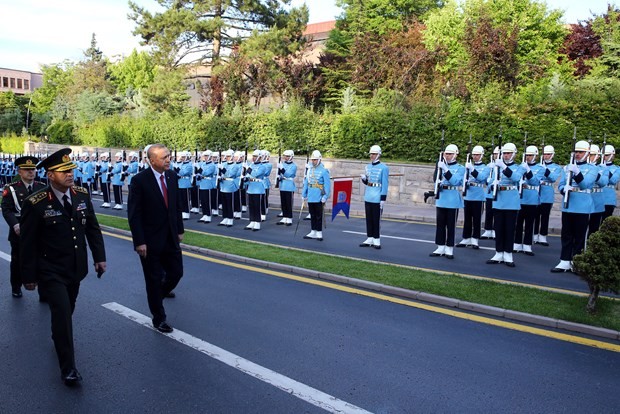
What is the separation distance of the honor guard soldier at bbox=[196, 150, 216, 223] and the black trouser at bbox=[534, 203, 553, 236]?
925cm

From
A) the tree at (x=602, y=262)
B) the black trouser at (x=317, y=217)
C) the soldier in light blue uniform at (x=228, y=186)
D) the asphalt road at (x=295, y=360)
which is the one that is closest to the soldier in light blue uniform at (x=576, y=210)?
the tree at (x=602, y=262)

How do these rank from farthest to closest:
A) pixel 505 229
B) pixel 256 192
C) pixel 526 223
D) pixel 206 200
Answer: pixel 206 200, pixel 256 192, pixel 526 223, pixel 505 229

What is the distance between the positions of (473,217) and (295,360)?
7.77 metres

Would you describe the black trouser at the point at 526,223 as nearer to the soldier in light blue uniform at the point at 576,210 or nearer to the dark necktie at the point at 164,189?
the soldier in light blue uniform at the point at 576,210

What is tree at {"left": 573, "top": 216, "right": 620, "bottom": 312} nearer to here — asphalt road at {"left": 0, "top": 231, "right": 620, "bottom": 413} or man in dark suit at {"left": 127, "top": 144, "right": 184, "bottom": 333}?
asphalt road at {"left": 0, "top": 231, "right": 620, "bottom": 413}

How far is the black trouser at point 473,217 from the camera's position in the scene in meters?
11.7

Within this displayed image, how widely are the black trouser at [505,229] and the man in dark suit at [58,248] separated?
25.1 feet

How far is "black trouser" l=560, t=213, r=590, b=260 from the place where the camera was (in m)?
9.41

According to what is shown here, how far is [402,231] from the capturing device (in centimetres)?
1412

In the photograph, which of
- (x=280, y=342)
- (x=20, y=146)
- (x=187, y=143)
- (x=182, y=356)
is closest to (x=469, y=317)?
(x=280, y=342)

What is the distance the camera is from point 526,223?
1126 cm

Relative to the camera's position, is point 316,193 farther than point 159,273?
Yes

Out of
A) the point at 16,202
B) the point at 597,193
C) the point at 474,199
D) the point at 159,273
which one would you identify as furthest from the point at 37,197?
the point at 597,193

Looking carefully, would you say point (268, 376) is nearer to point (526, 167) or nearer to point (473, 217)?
point (526, 167)
